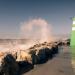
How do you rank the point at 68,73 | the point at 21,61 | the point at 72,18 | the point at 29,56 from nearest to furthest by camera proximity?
the point at 68,73, the point at 21,61, the point at 29,56, the point at 72,18

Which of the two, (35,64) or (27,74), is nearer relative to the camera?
(27,74)

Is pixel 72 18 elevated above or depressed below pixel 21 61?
above

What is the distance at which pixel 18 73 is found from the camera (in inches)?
545

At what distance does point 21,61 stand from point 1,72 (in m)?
3.80

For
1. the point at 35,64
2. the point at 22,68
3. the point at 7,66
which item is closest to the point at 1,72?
the point at 7,66

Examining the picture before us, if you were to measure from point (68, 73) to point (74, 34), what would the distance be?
994 inches

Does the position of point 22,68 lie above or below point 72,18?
below

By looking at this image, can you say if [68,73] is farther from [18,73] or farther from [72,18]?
[72,18]

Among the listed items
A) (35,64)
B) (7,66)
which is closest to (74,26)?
(35,64)

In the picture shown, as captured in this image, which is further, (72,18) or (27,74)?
(72,18)

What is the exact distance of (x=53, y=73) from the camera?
14805 mm

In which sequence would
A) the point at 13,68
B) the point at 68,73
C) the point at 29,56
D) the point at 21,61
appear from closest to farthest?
the point at 13,68
the point at 68,73
the point at 21,61
the point at 29,56

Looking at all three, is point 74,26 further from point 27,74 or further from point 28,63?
point 27,74

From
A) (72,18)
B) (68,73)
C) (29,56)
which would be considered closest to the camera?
(68,73)
